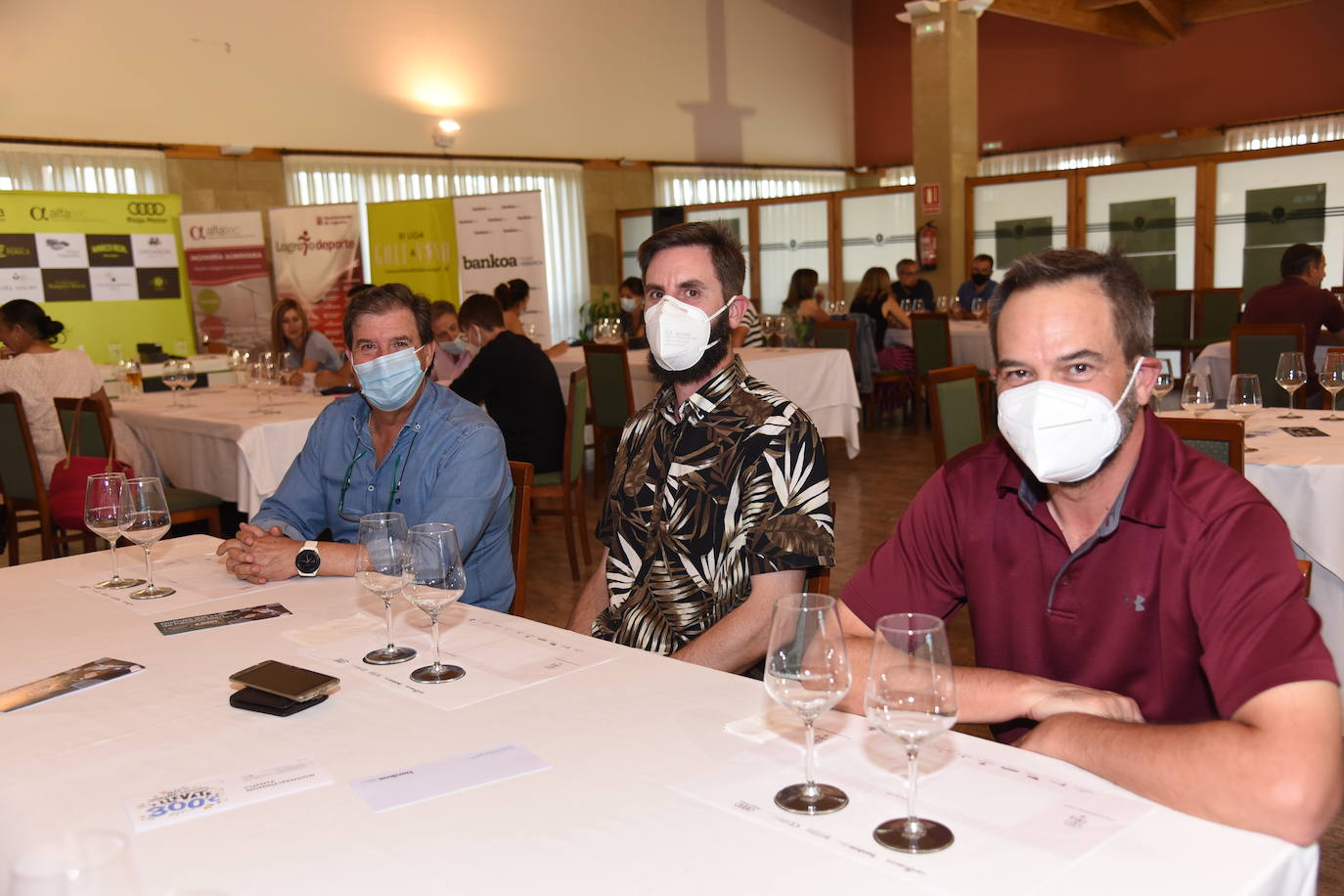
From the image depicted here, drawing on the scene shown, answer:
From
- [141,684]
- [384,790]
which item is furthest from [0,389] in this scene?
[384,790]

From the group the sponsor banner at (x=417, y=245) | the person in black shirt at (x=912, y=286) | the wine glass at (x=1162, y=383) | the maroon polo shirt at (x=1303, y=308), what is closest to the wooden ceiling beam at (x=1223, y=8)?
the person in black shirt at (x=912, y=286)

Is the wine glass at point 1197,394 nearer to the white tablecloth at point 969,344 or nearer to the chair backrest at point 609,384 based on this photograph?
the chair backrest at point 609,384

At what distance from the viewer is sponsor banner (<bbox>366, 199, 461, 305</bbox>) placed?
30.7 ft

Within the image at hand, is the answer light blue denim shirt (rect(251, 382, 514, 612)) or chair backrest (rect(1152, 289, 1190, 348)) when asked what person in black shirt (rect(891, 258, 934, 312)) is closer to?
chair backrest (rect(1152, 289, 1190, 348))

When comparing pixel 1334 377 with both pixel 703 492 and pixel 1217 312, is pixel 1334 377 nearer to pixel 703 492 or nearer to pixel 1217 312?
pixel 703 492

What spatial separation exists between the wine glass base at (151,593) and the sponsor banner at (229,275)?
7931 millimetres

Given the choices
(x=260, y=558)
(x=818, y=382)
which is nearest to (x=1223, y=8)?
(x=818, y=382)

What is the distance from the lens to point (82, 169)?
9.32 metres

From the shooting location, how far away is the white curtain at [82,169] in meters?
8.91

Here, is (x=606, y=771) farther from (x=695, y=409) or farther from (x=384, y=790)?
(x=695, y=409)

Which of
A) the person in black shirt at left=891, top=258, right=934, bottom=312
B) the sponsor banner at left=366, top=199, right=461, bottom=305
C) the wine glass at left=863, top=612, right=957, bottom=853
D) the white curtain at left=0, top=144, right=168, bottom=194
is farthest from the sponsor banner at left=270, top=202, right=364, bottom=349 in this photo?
the wine glass at left=863, top=612, right=957, bottom=853

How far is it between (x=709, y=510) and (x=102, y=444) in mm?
3615

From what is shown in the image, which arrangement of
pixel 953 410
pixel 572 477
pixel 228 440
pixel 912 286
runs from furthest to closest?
pixel 912 286
pixel 572 477
pixel 228 440
pixel 953 410

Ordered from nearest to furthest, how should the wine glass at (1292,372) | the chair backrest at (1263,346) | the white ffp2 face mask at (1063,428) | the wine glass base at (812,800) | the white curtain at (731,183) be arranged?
the wine glass base at (812,800), the white ffp2 face mask at (1063,428), the wine glass at (1292,372), the chair backrest at (1263,346), the white curtain at (731,183)
